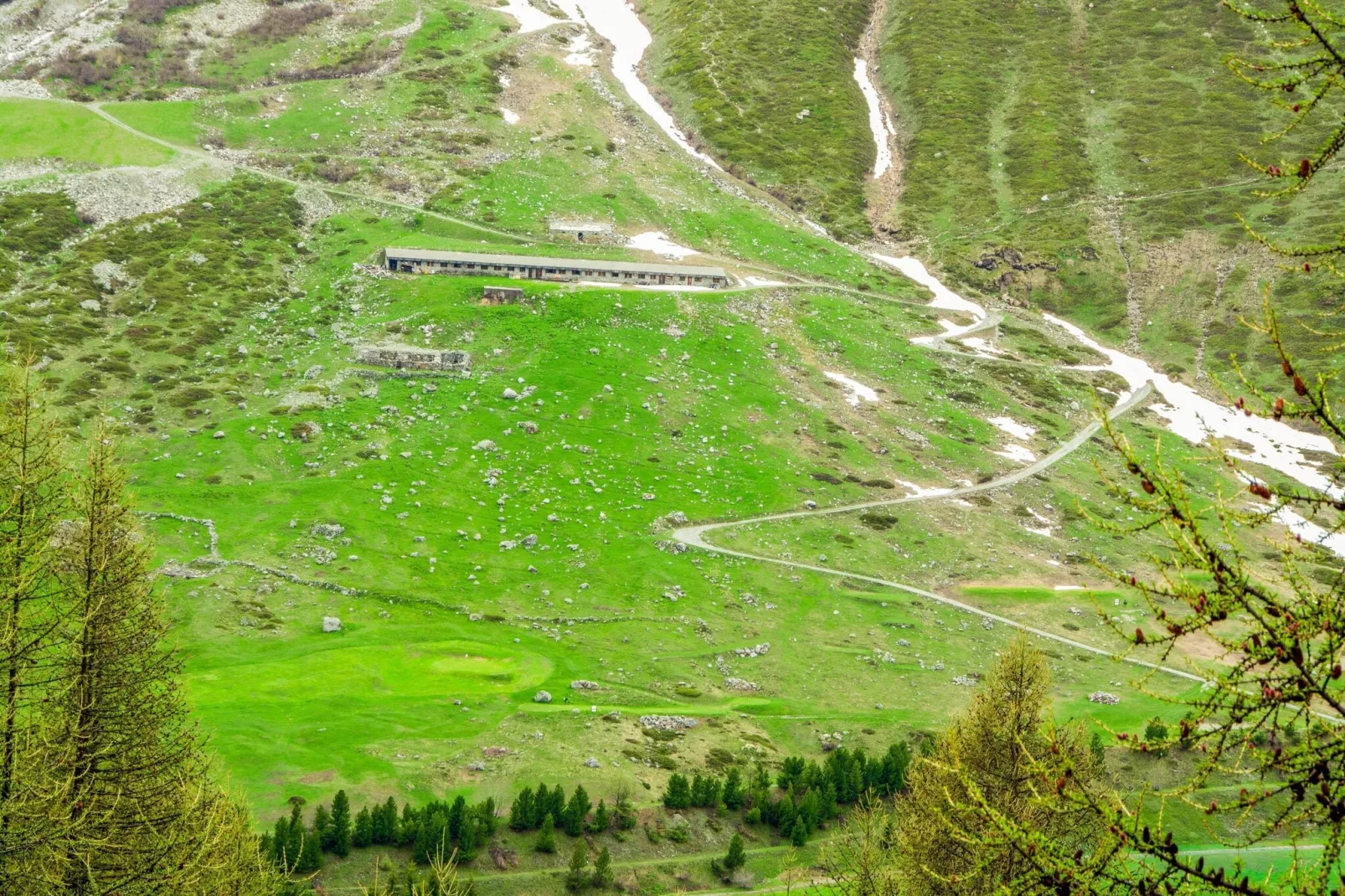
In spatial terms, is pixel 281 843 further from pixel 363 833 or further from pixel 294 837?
pixel 363 833

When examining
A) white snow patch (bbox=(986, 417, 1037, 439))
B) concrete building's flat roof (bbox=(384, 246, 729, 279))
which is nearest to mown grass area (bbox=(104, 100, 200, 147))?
concrete building's flat roof (bbox=(384, 246, 729, 279))

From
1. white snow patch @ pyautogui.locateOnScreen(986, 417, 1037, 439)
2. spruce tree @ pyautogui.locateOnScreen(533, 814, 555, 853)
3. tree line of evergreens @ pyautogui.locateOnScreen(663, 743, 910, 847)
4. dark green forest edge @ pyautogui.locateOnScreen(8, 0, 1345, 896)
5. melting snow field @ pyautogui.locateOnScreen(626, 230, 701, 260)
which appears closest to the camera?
dark green forest edge @ pyautogui.locateOnScreen(8, 0, 1345, 896)

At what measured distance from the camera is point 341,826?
5056 centimetres

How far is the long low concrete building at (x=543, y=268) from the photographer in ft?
453

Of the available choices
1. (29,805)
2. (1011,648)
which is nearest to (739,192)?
(1011,648)

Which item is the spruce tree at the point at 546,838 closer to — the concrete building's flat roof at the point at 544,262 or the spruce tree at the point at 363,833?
the spruce tree at the point at 363,833

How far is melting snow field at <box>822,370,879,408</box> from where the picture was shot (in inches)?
4973

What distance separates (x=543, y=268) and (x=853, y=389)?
1797 inches

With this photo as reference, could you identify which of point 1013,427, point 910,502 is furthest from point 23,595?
point 1013,427

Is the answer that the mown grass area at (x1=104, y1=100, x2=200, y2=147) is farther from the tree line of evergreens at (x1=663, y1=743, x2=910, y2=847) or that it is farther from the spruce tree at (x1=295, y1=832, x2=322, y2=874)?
the tree line of evergreens at (x1=663, y1=743, x2=910, y2=847)

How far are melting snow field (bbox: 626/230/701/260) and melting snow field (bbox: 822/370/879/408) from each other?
1436 inches

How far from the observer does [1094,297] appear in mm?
173750

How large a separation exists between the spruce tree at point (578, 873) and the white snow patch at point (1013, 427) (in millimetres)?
89733

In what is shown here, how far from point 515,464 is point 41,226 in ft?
246
